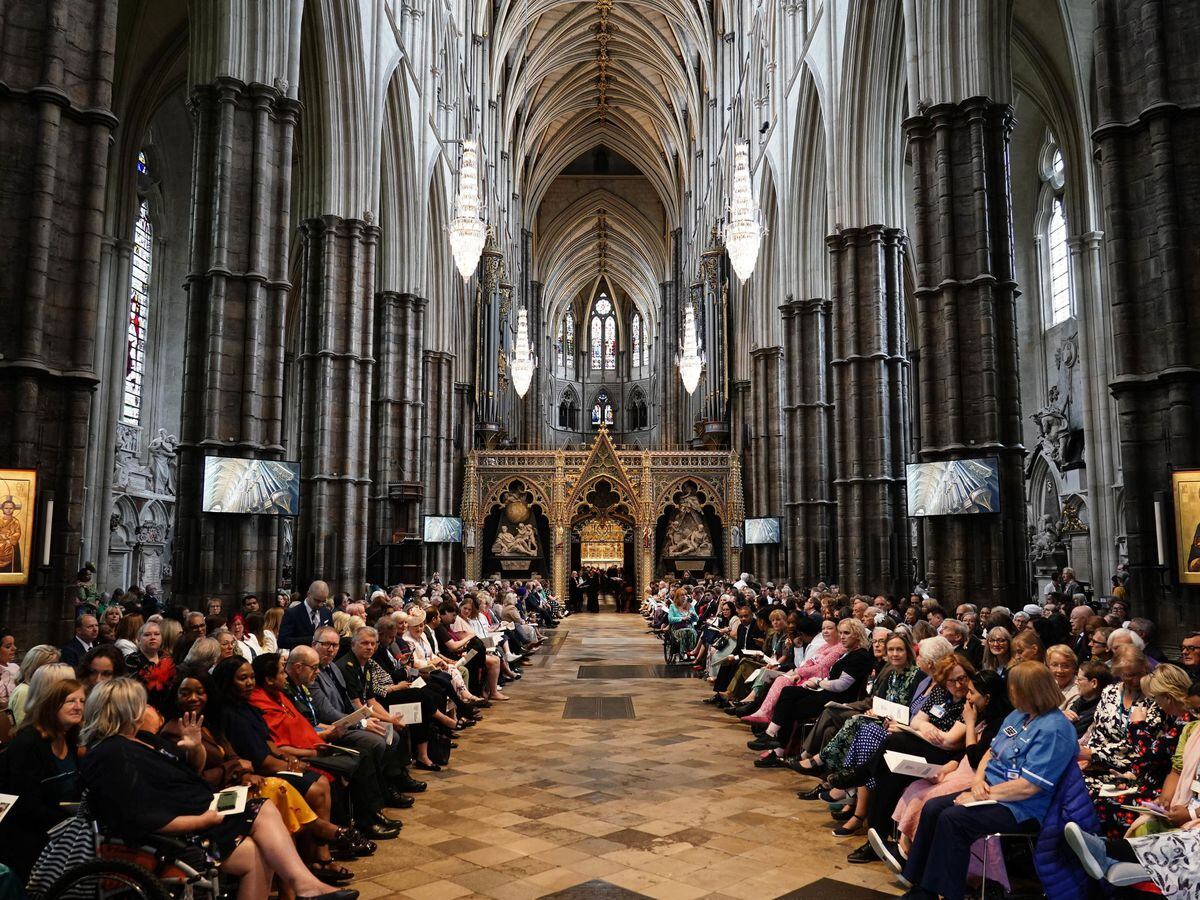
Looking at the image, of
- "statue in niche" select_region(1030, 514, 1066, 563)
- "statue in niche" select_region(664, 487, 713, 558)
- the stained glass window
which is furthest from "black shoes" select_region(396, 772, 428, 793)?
"statue in niche" select_region(664, 487, 713, 558)

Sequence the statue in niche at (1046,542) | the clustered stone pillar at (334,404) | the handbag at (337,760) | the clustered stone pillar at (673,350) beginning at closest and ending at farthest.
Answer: the handbag at (337,760)
the clustered stone pillar at (334,404)
the statue in niche at (1046,542)
the clustered stone pillar at (673,350)

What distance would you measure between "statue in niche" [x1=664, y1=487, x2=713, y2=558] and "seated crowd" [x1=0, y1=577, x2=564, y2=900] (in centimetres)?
2117

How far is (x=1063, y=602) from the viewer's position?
36.0ft

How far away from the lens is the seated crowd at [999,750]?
402cm

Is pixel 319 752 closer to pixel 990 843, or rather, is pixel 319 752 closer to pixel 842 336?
pixel 990 843

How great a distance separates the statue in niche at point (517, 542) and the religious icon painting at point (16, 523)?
2239cm

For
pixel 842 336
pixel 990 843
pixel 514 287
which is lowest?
pixel 990 843

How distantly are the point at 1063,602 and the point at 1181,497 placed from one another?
11.7 ft

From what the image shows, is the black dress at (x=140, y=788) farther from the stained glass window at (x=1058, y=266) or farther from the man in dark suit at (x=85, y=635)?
the stained glass window at (x=1058, y=266)

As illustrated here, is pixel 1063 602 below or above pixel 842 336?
below

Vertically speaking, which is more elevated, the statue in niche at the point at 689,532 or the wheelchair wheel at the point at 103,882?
the statue in niche at the point at 689,532

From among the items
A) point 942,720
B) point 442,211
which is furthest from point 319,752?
point 442,211

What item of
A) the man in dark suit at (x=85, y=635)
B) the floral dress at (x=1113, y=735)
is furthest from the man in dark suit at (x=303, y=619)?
the floral dress at (x=1113, y=735)

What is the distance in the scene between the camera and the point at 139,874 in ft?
11.1
